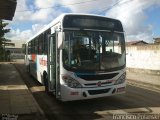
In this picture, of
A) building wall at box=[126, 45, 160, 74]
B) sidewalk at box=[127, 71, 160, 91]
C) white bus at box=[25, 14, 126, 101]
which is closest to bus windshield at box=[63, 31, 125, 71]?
white bus at box=[25, 14, 126, 101]

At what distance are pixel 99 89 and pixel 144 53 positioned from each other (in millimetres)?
20062

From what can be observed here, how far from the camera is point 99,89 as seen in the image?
36.5ft

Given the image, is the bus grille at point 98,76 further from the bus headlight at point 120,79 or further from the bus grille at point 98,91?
the bus grille at point 98,91

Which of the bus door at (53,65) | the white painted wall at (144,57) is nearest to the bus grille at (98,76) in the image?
the bus door at (53,65)

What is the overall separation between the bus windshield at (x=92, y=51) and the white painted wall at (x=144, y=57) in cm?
1718

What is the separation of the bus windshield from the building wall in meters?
16.6

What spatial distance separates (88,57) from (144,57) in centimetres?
2007

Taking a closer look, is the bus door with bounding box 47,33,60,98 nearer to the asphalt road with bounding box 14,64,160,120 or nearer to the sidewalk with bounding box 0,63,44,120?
the asphalt road with bounding box 14,64,160,120

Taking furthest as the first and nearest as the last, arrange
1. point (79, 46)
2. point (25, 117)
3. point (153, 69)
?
point (153, 69) < point (79, 46) < point (25, 117)

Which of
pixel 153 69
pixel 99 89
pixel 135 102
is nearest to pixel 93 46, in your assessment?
pixel 99 89

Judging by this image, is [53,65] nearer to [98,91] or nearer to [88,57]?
[88,57]

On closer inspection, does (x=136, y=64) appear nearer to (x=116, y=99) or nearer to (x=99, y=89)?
(x=116, y=99)

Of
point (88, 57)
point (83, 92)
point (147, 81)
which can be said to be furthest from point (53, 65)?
point (147, 81)

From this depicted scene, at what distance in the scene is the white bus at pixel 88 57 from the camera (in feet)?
35.6
